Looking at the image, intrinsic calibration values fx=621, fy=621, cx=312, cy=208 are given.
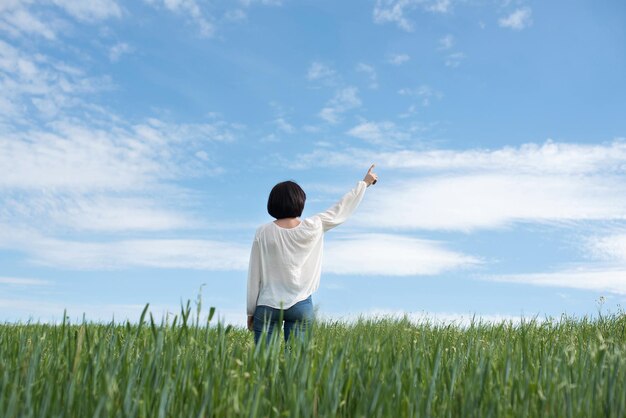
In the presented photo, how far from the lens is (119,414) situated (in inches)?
93.6

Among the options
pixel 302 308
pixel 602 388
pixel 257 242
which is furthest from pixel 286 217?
pixel 602 388

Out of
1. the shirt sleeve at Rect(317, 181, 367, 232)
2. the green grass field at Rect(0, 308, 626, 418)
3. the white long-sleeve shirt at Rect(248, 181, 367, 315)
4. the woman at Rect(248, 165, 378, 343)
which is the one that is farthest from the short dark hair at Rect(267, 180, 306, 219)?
the green grass field at Rect(0, 308, 626, 418)

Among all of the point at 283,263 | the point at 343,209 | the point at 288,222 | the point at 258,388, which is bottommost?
the point at 258,388

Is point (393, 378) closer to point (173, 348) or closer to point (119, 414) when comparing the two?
point (173, 348)

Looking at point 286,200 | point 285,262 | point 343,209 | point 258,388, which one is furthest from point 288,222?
point 258,388

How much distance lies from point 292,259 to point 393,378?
3.21 meters

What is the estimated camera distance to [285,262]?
5984mm

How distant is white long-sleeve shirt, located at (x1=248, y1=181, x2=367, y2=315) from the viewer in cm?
597

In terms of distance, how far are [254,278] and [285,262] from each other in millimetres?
348

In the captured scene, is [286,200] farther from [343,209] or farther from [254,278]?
[254,278]

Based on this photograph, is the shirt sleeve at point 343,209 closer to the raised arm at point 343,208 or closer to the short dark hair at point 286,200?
the raised arm at point 343,208

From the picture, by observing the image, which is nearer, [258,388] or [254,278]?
[258,388]

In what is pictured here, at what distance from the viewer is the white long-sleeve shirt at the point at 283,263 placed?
235 inches

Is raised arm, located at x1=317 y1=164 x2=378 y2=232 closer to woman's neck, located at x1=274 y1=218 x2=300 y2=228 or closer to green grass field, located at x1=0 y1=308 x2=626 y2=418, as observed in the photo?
woman's neck, located at x1=274 y1=218 x2=300 y2=228
